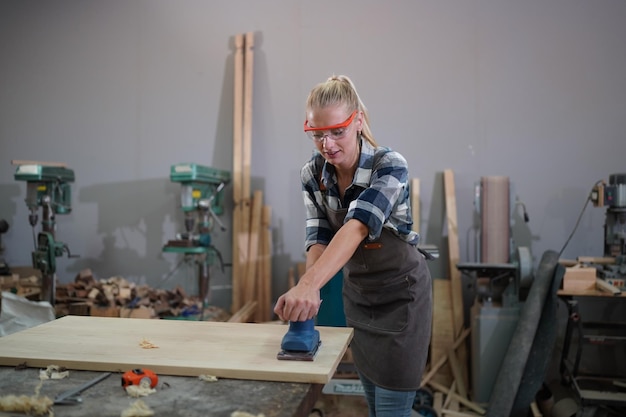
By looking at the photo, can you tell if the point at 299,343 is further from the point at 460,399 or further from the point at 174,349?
the point at 460,399

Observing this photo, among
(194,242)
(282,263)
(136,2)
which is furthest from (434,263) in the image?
(136,2)

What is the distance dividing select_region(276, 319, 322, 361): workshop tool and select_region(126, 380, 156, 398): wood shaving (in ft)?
1.08

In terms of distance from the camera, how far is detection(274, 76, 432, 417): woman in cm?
165

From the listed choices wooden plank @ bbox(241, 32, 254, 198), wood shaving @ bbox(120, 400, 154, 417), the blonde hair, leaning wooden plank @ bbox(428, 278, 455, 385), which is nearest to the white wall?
wooden plank @ bbox(241, 32, 254, 198)

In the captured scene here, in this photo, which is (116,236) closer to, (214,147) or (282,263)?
(214,147)

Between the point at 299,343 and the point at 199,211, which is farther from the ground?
the point at 199,211

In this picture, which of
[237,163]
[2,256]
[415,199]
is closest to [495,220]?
[415,199]

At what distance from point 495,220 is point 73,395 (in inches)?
116

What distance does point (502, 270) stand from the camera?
3334 millimetres

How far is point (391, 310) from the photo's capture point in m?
1.91

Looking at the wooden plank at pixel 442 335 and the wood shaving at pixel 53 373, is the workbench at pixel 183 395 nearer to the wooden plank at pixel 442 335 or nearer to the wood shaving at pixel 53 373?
the wood shaving at pixel 53 373

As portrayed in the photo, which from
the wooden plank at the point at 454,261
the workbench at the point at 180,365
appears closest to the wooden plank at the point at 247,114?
the wooden plank at the point at 454,261

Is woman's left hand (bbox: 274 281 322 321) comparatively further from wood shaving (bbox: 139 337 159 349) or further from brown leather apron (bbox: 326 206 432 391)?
brown leather apron (bbox: 326 206 432 391)

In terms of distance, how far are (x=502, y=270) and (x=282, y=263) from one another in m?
1.62
